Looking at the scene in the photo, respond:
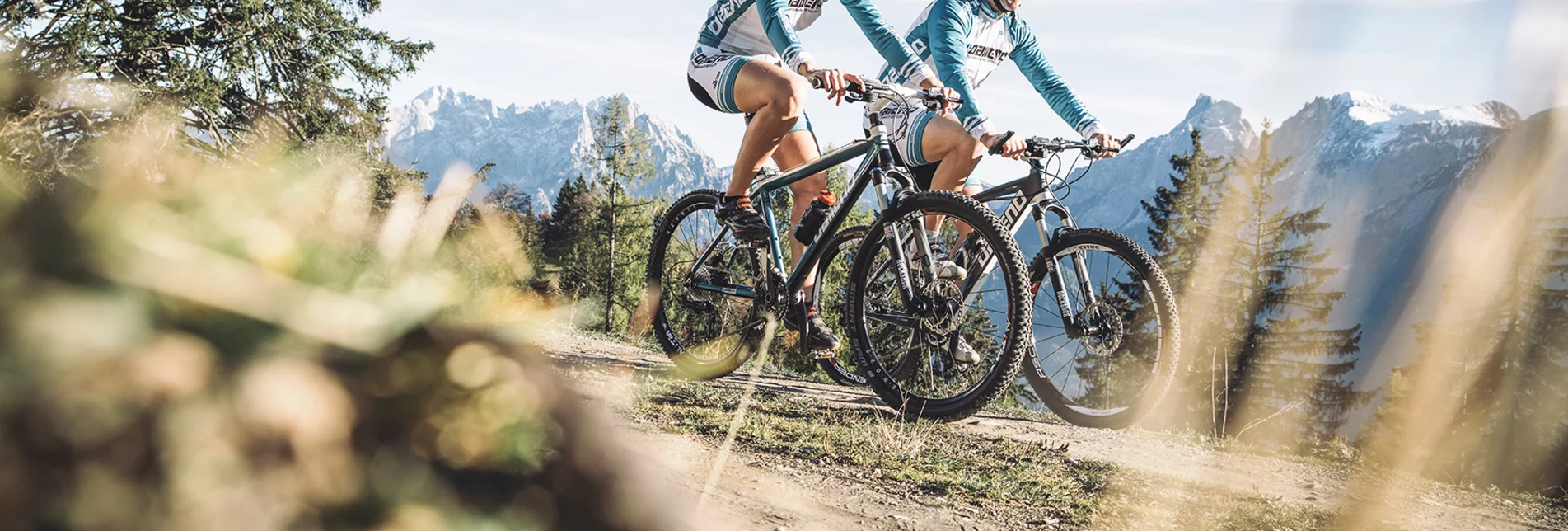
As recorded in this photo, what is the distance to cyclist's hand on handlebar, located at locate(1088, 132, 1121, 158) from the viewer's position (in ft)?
13.8

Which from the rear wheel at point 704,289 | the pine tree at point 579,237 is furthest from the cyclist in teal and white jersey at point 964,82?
the pine tree at point 579,237

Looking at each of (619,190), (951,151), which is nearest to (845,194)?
(951,151)

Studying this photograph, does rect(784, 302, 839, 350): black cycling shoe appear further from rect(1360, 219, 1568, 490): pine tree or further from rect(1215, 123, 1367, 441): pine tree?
rect(1360, 219, 1568, 490): pine tree

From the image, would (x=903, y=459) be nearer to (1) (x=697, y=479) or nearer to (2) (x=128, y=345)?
(1) (x=697, y=479)

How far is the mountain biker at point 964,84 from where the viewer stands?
4570mm

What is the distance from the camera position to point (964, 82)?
4516mm

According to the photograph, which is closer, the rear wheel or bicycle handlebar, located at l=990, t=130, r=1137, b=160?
bicycle handlebar, located at l=990, t=130, r=1137, b=160

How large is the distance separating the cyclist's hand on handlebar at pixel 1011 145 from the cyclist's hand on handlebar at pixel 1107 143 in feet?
1.58

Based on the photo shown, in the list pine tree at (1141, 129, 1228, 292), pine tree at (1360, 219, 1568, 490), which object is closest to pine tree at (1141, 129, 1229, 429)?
pine tree at (1141, 129, 1228, 292)

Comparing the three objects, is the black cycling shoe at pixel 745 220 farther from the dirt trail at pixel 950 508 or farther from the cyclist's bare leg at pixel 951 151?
the cyclist's bare leg at pixel 951 151

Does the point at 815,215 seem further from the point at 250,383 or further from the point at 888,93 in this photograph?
the point at 250,383

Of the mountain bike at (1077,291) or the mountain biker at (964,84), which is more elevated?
the mountain biker at (964,84)

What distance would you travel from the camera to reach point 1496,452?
30.5 m

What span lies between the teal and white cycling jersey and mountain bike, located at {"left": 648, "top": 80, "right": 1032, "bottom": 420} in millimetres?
467
